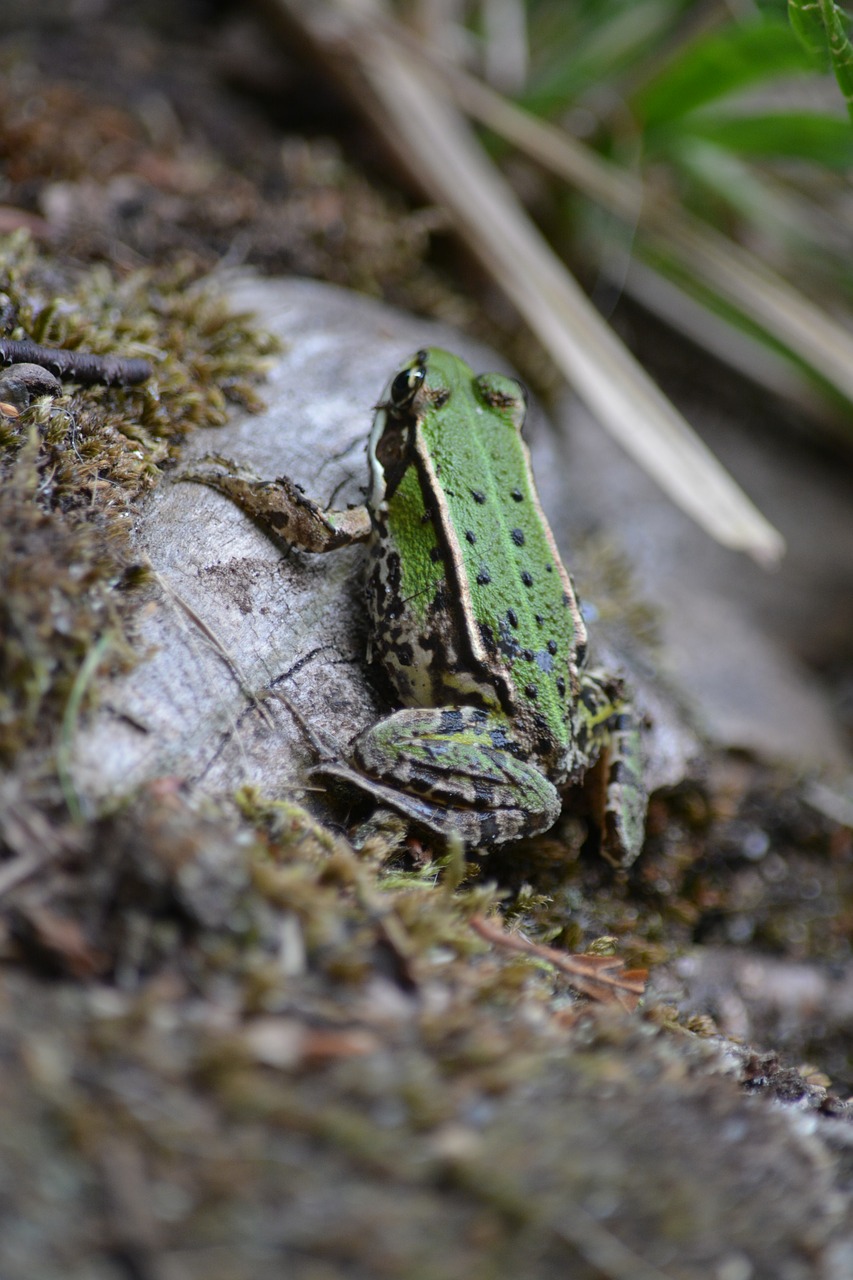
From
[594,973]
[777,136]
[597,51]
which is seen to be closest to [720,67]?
[777,136]

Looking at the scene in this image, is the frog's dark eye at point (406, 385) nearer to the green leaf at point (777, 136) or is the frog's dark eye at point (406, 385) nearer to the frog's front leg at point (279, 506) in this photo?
the frog's front leg at point (279, 506)

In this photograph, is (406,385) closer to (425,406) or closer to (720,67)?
(425,406)

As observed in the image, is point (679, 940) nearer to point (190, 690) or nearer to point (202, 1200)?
point (190, 690)

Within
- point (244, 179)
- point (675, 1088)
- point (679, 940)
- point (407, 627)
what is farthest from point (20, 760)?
point (244, 179)

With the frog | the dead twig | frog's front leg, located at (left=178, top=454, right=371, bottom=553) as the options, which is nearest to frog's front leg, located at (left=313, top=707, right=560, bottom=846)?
the frog

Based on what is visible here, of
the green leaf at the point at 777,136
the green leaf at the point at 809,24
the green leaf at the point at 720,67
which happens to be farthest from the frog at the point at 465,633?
the green leaf at the point at 777,136

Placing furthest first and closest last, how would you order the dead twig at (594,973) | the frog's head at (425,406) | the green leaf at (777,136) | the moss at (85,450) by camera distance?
1. the green leaf at (777,136)
2. the frog's head at (425,406)
3. the dead twig at (594,973)
4. the moss at (85,450)
